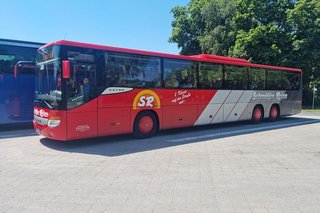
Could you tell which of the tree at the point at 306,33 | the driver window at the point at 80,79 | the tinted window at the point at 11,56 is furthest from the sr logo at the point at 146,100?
the tree at the point at 306,33

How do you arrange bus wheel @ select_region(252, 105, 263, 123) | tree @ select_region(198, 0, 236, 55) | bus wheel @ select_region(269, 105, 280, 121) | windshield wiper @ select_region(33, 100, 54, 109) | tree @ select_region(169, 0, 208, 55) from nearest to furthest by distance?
1. windshield wiper @ select_region(33, 100, 54, 109)
2. bus wheel @ select_region(252, 105, 263, 123)
3. bus wheel @ select_region(269, 105, 280, 121)
4. tree @ select_region(198, 0, 236, 55)
5. tree @ select_region(169, 0, 208, 55)

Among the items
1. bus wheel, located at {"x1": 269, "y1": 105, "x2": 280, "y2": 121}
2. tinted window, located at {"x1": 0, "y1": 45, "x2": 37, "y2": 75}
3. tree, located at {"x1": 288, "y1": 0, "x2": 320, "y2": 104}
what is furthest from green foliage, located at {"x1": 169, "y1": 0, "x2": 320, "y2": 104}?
tinted window, located at {"x1": 0, "y1": 45, "x2": 37, "y2": 75}

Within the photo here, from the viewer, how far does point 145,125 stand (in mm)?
11125

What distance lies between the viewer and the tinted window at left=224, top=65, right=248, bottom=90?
47.1 feet

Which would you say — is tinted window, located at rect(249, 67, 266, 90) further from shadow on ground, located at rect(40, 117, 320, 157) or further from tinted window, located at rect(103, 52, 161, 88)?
tinted window, located at rect(103, 52, 161, 88)

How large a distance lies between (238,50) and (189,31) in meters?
9.60

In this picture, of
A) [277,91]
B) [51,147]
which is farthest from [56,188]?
[277,91]

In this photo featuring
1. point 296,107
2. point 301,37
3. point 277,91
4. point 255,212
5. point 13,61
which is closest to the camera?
point 255,212

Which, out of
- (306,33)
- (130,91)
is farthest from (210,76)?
(306,33)

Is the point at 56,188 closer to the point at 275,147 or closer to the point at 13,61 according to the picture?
the point at 275,147

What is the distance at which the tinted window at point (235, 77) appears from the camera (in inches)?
565

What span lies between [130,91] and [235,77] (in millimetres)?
6425

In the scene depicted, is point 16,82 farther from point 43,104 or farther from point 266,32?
point 266,32

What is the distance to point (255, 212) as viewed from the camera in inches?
175
